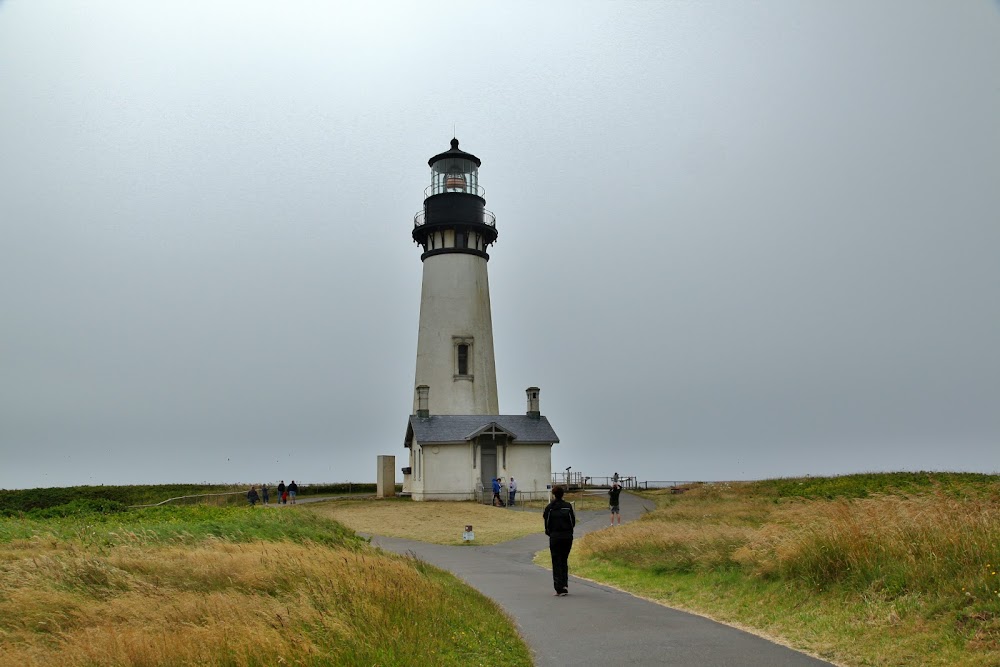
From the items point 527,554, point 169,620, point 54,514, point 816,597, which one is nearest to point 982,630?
point 816,597

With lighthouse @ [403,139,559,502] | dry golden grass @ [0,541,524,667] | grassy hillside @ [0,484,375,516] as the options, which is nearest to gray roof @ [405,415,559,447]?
lighthouse @ [403,139,559,502]

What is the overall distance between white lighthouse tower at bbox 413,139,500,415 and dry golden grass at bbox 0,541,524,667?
33.3 m

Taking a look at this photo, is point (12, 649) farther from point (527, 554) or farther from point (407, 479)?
point (407, 479)

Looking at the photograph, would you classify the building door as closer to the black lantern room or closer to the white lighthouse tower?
the white lighthouse tower

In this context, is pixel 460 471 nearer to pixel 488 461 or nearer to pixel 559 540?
pixel 488 461

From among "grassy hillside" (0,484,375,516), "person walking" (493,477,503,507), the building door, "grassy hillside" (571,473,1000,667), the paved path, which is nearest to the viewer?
"grassy hillside" (571,473,1000,667)

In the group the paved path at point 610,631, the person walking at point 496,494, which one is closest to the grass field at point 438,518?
the person walking at point 496,494

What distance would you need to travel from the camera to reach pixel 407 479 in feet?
156

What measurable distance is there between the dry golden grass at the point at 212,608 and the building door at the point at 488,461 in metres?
30.7

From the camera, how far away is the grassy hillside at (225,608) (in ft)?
22.4

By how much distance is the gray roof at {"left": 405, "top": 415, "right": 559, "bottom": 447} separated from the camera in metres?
42.0

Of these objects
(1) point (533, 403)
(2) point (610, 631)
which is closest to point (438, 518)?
(1) point (533, 403)

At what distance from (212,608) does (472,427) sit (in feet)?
115

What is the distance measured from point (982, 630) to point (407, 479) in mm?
41377
